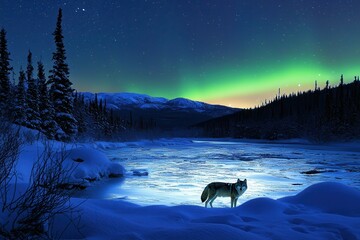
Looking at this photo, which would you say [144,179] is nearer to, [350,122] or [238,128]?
[350,122]

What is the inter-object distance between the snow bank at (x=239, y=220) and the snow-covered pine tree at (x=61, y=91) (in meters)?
28.5

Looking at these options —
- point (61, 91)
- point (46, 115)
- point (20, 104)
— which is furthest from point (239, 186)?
point (20, 104)

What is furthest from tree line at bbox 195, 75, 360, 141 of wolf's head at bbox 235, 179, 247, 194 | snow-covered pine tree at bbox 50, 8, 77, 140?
wolf's head at bbox 235, 179, 247, 194

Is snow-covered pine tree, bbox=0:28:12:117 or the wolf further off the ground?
snow-covered pine tree, bbox=0:28:12:117

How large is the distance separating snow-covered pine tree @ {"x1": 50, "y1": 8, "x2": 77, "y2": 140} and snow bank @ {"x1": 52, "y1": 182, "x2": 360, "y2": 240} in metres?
28.5

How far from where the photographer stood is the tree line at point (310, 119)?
Answer: 232ft

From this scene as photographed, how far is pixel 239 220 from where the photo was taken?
5.59 meters

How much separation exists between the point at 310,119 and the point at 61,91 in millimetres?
76982

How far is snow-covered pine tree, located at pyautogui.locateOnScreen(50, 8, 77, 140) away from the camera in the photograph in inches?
1283

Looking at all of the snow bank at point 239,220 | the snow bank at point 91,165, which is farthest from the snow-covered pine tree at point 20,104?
the snow bank at point 239,220

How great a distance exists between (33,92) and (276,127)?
81.6 m

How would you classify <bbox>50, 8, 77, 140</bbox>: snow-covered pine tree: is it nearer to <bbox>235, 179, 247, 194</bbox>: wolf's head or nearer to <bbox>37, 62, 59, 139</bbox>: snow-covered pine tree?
<bbox>37, 62, 59, 139</bbox>: snow-covered pine tree

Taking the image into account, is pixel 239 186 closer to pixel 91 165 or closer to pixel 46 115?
pixel 91 165

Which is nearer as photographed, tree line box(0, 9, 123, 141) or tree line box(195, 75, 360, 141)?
tree line box(0, 9, 123, 141)
